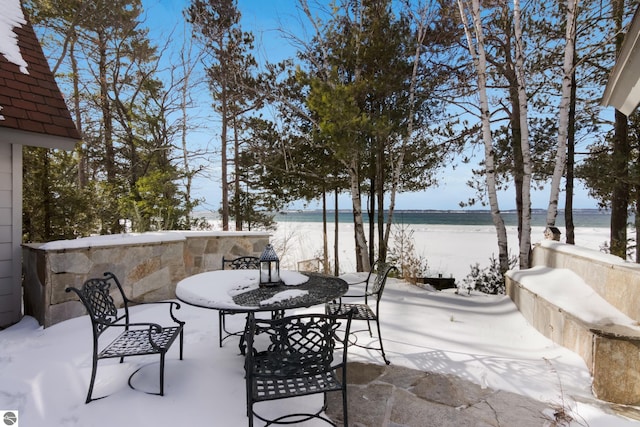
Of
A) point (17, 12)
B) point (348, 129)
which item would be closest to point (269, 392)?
point (348, 129)

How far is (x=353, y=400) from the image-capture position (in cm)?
206

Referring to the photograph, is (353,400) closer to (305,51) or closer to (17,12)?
(17,12)

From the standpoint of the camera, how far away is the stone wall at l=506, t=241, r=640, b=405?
2.08 m

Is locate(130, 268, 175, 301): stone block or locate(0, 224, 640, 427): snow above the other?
locate(130, 268, 175, 301): stone block

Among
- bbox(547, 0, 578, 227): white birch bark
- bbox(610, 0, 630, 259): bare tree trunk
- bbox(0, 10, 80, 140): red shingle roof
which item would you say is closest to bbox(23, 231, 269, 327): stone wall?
bbox(0, 10, 80, 140): red shingle roof

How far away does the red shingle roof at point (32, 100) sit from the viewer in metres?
3.29

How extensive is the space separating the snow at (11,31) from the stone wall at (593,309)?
5.92 meters

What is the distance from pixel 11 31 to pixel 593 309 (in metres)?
6.84

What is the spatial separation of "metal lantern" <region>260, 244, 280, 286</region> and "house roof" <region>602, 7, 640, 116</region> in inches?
110

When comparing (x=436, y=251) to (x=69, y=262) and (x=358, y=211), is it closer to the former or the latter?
(x=358, y=211)

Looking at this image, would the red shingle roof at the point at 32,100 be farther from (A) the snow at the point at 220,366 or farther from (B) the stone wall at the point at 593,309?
(B) the stone wall at the point at 593,309

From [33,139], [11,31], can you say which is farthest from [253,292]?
[11,31]

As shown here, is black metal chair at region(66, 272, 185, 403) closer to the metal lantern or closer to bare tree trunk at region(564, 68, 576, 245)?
the metal lantern

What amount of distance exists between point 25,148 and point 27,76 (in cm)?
99
